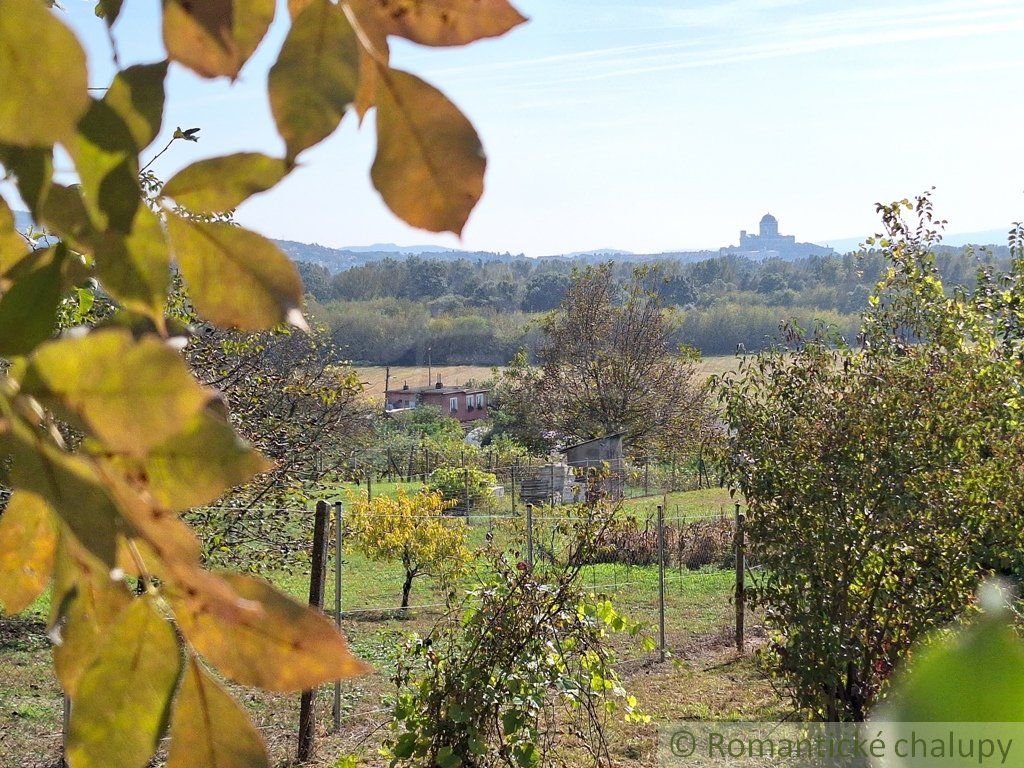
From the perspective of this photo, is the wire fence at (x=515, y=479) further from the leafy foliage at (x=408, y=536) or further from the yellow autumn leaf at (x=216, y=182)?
the yellow autumn leaf at (x=216, y=182)

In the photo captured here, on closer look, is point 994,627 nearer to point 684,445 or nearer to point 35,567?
point 35,567

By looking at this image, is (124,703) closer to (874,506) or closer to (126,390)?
(126,390)

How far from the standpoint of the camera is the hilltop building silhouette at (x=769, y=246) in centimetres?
8806

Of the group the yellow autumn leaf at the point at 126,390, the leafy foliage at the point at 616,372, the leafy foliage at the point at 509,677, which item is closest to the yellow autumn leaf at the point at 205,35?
the yellow autumn leaf at the point at 126,390

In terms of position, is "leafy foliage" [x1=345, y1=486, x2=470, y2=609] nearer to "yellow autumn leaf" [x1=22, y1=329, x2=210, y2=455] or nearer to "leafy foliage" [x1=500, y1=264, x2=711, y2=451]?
"yellow autumn leaf" [x1=22, y1=329, x2=210, y2=455]

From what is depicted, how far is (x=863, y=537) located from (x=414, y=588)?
8.05 m

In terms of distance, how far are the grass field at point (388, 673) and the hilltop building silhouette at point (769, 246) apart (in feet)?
257

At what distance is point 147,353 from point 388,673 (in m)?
7.82

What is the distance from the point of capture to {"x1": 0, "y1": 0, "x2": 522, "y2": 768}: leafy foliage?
0.19 metres

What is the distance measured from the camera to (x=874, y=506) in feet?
16.3

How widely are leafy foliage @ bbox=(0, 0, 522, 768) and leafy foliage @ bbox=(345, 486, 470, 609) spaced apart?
1051cm

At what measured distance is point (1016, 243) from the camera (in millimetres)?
9453

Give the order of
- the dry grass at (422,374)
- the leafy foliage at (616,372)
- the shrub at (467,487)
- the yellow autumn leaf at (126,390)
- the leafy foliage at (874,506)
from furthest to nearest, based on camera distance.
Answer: the dry grass at (422,374)
the leafy foliage at (616,372)
the shrub at (467,487)
the leafy foliage at (874,506)
the yellow autumn leaf at (126,390)

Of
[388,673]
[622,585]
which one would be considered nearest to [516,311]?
[622,585]
